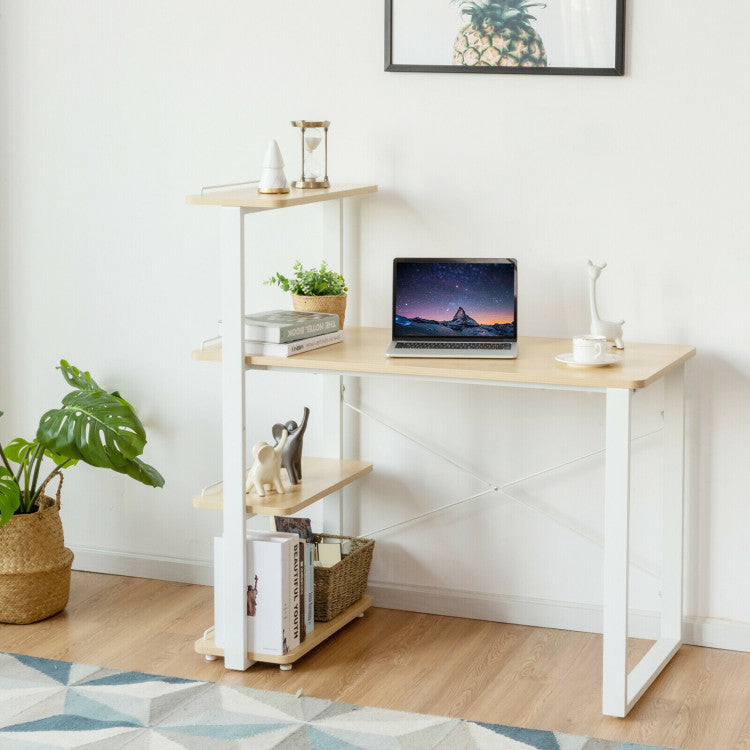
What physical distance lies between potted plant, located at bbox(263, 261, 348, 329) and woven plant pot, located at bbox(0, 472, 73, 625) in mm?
874

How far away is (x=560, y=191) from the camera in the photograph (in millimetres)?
3012

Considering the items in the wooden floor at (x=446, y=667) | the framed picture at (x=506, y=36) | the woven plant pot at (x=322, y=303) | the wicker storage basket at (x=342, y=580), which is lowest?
the wooden floor at (x=446, y=667)

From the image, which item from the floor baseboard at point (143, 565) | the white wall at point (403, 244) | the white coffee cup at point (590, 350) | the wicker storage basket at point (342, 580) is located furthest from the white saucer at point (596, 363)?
the floor baseboard at point (143, 565)

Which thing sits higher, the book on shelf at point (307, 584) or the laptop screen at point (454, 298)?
the laptop screen at point (454, 298)

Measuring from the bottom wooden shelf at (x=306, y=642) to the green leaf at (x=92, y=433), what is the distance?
0.52 meters

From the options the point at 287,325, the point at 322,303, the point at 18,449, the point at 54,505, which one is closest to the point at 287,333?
the point at 287,325

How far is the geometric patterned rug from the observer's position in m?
2.50

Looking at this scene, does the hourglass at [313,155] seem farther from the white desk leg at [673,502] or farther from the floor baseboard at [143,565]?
the floor baseboard at [143,565]

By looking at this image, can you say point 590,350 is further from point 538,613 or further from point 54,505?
point 54,505

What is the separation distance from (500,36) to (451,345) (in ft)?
2.55

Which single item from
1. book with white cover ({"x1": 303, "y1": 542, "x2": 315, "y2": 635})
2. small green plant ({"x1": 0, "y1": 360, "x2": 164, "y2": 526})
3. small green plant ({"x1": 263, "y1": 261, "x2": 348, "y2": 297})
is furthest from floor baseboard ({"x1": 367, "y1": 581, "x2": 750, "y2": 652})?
small green plant ({"x1": 263, "y1": 261, "x2": 348, "y2": 297})

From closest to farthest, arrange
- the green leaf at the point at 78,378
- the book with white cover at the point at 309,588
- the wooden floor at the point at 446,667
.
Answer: the wooden floor at the point at 446,667 → the book with white cover at the point at 309,588 → the green leaf at the point at 78,378

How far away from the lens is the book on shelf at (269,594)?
2.84 meters

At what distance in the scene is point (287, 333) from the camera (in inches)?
110
